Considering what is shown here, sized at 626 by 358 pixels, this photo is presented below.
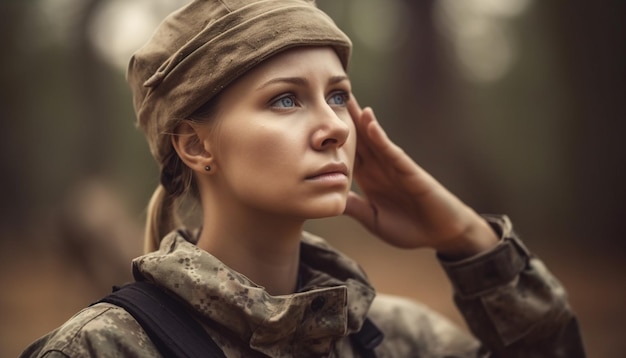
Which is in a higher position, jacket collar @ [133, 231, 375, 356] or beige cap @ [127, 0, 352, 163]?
beige cap @ [127, 0, 352, 163]

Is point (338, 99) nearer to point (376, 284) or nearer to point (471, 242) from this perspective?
point (471, 242)

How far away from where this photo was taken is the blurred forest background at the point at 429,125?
9.51 metres

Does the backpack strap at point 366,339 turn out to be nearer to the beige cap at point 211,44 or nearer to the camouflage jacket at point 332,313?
the camouflage jacket at point 332,313

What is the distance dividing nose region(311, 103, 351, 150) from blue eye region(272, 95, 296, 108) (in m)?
0.08

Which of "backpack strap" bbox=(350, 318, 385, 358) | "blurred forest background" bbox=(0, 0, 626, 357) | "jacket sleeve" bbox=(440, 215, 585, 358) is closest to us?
"backpack strap" bbox=(350, 318, 385, 358)

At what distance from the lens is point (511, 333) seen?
2.41 m

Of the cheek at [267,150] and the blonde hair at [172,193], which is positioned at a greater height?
the cheek at [267,150]

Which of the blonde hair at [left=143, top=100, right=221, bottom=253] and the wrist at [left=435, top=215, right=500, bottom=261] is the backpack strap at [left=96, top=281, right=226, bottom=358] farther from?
the wrist at [left=435, top=215, right=500, bottom=261]

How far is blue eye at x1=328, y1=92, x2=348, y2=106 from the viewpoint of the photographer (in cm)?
212

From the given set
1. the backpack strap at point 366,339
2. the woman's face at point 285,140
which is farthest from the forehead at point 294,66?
the backpack strap at point 366,339

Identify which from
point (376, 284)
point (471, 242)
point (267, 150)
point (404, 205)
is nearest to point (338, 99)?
point (267, 150)

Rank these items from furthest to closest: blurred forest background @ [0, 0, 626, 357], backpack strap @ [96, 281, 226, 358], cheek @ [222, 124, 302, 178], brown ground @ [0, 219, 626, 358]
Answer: blurred forest background @ [0, 0, 626, 357] → brown ground @ [0, 219, 626, 358] → cheek @ [222, 124, 302, 178] → backpack strap @ [96, 281, 226, 358]

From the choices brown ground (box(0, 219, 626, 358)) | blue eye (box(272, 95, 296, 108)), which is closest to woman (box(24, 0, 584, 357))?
blue eye (box(272, 95, 296, 108))

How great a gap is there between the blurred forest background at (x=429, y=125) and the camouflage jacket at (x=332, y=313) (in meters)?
5.42
